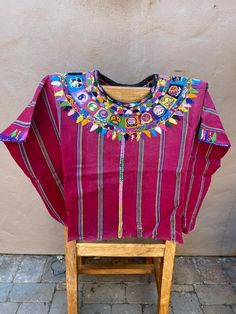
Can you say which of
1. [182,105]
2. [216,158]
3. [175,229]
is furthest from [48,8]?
[175,229]

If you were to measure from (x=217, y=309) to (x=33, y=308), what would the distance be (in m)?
1.08

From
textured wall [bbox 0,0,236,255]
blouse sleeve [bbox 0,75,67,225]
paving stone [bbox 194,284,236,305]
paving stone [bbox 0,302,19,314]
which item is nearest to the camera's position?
blouse sleeve [bbox 0,75,67,225]

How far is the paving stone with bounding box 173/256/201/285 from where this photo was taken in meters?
1.97

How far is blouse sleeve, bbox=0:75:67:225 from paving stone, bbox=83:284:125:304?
0.70 meters

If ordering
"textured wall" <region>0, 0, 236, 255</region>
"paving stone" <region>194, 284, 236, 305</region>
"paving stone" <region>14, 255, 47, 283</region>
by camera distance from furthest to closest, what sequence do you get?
"paving stone" <region>14, 255, 47, 283</region> < "paving stone" <region>194, 284, 236, 305</region> < "textured wall" <region>0, 0, 236, 255</region>

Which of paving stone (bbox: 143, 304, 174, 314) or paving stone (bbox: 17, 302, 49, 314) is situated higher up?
paving stone (bbox: 17, 302, 49, 314)

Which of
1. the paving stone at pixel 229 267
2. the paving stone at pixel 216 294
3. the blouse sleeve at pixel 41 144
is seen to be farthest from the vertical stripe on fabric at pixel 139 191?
the paving stone at pixel 229 267

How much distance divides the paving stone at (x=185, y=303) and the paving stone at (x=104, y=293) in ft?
1.03

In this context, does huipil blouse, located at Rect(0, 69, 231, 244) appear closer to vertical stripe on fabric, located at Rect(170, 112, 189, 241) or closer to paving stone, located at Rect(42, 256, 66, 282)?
vertical stripe on fabric, located at Rect(170, 112, 189, 241)

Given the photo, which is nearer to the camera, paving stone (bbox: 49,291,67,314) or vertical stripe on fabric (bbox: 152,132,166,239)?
vertical stripe on fabric (bbox: 152,132,166,239)

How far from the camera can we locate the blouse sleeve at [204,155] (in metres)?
1.23

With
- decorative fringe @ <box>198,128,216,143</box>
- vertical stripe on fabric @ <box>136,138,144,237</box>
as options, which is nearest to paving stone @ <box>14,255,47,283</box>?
vertical stripe on fabric @ <box>136,138,144,237</box>

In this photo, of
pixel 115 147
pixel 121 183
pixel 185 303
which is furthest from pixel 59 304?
pixel 115 147

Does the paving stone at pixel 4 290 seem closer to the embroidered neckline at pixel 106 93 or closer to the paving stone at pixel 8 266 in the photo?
the paving stone at pixel 8 266
